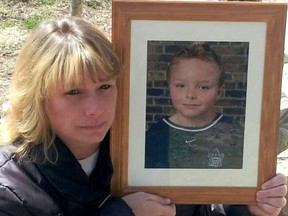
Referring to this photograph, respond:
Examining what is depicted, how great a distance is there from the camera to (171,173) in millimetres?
2148

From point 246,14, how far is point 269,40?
11 centimetres

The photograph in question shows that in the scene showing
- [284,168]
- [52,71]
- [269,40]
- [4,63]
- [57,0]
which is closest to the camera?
[52,71]

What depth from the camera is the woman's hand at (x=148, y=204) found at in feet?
6.93

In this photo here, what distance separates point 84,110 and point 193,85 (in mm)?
360

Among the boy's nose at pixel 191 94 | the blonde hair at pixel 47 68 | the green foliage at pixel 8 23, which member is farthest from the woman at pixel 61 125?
the green foliage at pixel 8 23

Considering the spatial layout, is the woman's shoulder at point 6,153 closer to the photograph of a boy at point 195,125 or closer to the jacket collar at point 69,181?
the jacket collar at point 69,181

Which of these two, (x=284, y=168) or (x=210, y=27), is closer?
(x=210, y=27)

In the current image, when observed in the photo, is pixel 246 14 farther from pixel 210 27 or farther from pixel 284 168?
pixel 284 168

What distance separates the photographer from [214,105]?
2.11 m

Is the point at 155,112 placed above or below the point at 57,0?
below

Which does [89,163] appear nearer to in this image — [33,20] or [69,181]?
[69,181]

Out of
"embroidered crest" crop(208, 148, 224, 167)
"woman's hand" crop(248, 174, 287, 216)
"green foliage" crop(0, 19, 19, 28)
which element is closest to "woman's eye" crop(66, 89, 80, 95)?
"embroidered crest" crop(208, 148, 224, 167)

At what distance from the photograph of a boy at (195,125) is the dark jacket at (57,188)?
0.17 metres

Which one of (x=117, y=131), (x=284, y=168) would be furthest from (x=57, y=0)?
(x=117, y=131)
